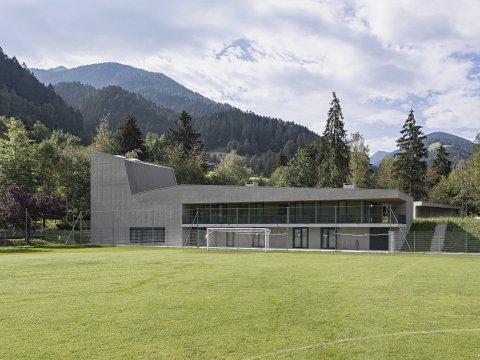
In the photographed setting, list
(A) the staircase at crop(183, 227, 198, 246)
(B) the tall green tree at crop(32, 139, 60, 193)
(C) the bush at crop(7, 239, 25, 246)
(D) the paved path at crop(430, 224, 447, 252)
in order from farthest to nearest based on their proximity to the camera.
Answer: (B) the tall green tree at crop(32, 139, 60, 193)
(A) the staircase at crop(183, 227, 198, 246)
(C) the bush at crop(7, 239, 25, 246)
(D) the paved path at crop(430, 224, 447, 252)

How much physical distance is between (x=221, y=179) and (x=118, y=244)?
3174cm

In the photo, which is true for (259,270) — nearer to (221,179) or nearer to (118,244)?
(118,244)

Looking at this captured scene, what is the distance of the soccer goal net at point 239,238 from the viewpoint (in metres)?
45.2

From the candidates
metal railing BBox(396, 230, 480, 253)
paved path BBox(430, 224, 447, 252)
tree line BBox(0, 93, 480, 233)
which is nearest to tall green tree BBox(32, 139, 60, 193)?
tree line BBox(0, 93, 480, 233)

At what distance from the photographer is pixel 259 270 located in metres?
18.8

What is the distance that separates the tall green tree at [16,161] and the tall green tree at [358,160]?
40575 mm

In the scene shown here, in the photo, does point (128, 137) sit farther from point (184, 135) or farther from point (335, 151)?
point (335, 151)

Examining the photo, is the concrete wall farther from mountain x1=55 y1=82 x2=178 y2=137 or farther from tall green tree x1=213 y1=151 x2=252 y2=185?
mountain x1=55 y1=82 x2=178 y2=137

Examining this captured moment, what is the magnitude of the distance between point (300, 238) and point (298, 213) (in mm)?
2348

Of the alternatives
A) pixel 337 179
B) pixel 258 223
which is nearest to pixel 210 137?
pixel 337 179

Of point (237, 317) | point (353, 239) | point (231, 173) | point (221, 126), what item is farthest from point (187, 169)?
point (221, 126)

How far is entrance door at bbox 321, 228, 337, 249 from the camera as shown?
42.6 meters

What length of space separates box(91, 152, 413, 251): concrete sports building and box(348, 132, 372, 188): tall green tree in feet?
68.9

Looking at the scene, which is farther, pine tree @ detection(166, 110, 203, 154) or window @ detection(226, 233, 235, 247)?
pine tree @ detection(166, 110, 203, 154)
